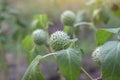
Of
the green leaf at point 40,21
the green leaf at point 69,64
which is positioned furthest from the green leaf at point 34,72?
the green leaf at point 40,21

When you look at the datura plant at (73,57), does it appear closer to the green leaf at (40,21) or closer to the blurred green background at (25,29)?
the green leaf at (40,21)

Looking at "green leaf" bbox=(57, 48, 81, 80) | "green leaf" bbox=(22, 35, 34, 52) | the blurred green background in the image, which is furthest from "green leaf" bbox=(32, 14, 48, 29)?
"green leaf" bbox=(57, 48, 81, 80)

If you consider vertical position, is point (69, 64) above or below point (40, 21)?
below

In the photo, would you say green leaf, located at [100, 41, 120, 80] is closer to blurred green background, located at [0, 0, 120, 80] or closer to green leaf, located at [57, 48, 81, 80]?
green leaf, located at [57, 48, 81, 80]

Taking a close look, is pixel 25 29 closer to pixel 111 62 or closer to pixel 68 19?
pixel 68 19

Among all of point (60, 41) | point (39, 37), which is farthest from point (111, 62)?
point (39, 37)

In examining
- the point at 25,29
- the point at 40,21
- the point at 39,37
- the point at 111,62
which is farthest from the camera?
the point at 25,29
